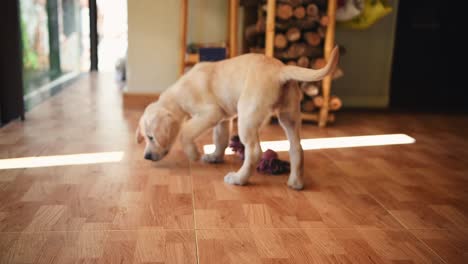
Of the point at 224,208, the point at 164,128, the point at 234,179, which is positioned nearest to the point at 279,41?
the point at 164,128

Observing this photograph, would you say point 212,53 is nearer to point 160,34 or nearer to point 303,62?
point 160,34

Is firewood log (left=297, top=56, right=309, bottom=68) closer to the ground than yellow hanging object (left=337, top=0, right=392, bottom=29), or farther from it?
closer to the ground

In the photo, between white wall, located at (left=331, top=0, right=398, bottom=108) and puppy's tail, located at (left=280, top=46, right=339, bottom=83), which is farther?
white wall, located at (left=331, top=0, right=398, bottom=108)

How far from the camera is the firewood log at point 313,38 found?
145 inches

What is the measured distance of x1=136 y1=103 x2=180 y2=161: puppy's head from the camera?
253 centimetres

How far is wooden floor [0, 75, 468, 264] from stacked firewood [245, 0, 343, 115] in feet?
2.66

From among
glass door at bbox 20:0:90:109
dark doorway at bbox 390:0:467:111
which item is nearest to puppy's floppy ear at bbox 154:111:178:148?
glass door at bbox 20:0:90:109

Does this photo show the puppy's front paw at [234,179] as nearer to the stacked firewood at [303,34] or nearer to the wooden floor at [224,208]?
the wooden floor at [224,208]

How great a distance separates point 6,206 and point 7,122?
159 centimetres

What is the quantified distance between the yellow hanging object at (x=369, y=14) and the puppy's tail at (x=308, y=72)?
194 centimetres

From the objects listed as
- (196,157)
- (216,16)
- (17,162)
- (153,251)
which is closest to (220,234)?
(153,251)

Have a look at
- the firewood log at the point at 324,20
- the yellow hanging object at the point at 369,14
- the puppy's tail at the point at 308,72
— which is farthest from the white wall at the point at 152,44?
the puppy's tail at the point at 308,72

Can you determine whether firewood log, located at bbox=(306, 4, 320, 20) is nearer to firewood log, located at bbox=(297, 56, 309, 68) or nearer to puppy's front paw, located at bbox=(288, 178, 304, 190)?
firewood log, located at bbox=(297, 56, 309, 68)

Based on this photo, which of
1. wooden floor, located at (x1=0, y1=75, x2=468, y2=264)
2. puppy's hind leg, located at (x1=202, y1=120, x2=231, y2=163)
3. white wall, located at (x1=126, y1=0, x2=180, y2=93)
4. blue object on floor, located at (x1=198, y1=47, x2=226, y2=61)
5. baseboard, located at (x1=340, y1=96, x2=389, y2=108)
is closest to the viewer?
wooden floor, located at (x1=0, y1=75, x2=468, y2=264)
